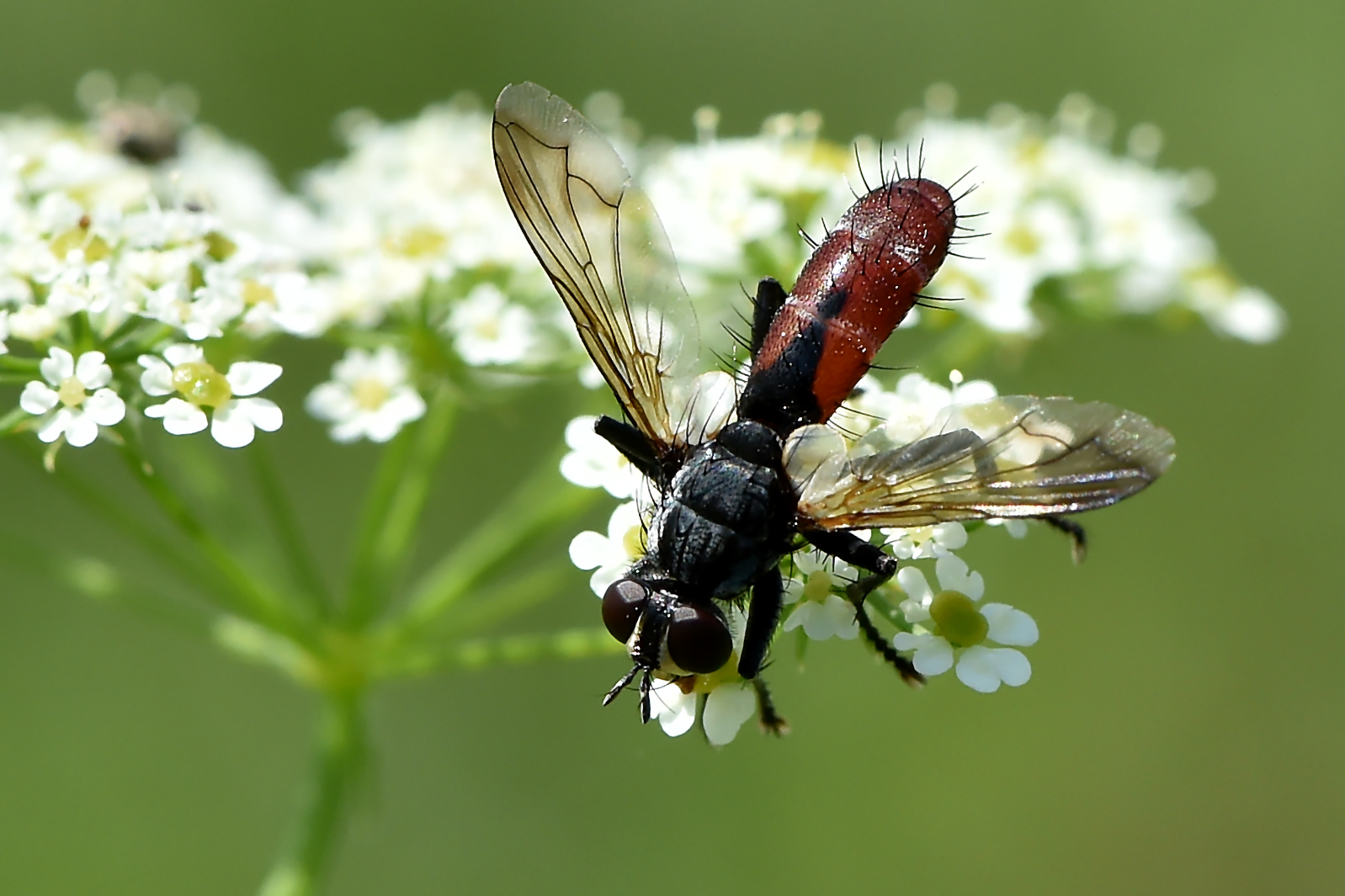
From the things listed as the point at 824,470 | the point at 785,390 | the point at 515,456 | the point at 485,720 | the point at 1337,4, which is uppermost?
the point at 1337,4

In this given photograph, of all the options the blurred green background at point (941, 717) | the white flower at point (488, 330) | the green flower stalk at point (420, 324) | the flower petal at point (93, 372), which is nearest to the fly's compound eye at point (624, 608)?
the green flower stalk at point (420, 324)

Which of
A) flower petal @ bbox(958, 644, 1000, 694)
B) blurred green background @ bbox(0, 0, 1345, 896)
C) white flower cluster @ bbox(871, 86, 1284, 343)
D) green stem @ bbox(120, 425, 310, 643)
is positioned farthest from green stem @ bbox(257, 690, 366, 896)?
blurred green background @ bbox(0, 0, 1345, 896)

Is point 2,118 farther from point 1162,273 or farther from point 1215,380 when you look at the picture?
point 1215,380

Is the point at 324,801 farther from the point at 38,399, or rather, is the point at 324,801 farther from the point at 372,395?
the point at 38,399

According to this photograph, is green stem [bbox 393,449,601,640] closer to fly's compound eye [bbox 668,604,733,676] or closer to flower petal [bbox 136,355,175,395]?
flower petal [bbox 136,355,175,395]

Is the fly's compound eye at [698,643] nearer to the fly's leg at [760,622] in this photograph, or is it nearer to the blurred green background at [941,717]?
the fly's leg at [760,622]

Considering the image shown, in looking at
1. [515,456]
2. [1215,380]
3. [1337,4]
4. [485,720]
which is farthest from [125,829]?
[1337,4]

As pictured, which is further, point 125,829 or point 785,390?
point 125,829

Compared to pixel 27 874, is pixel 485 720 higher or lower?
higher
